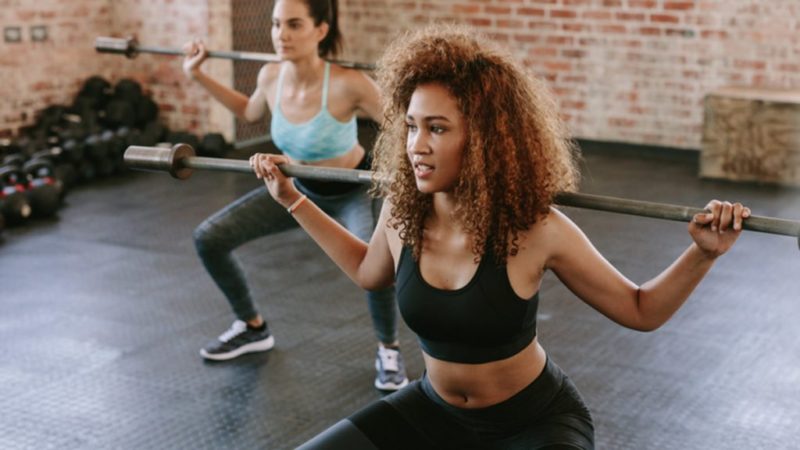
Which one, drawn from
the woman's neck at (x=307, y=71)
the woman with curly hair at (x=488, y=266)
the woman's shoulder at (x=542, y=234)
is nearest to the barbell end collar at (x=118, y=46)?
the woman's neck at (x=307, y=71)

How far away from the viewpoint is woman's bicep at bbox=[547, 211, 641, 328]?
5.82 feet

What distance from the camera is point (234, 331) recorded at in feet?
11.3

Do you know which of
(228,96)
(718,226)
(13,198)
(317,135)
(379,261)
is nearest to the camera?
(718,226)

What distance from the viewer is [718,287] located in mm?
4152

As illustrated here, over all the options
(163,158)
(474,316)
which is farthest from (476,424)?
(163,158)

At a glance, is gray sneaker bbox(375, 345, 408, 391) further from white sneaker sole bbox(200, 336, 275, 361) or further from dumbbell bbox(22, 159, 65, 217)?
dumbbell bbox(22, 159, 65, 217)

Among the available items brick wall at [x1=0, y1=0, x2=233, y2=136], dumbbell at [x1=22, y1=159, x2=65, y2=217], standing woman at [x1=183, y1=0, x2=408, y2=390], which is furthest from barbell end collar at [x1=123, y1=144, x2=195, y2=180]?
brick wall at [x1=0, y1=0, x2=233, y2=136]

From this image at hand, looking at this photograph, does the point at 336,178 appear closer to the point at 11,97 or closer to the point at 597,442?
the point at 597,442

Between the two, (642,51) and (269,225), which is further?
(642,51)

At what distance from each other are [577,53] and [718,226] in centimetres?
544

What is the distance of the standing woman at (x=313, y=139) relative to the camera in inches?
122

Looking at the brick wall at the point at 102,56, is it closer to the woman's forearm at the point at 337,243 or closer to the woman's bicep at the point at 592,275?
the woman's forearm at the point at 337,243

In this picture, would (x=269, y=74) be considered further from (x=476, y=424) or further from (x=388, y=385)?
(x=476, y=424)

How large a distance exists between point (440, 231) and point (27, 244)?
3369 millimetres
